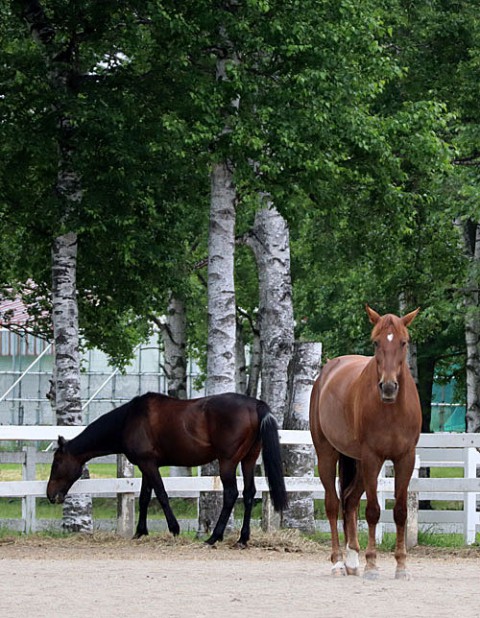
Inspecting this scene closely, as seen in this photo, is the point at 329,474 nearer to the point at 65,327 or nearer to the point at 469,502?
the point at 469,502

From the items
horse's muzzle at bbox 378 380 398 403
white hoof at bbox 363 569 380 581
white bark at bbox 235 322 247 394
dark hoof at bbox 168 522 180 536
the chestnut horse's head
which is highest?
white bark at bbox 235 322 247 394

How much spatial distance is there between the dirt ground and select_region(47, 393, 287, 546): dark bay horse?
0.54 m

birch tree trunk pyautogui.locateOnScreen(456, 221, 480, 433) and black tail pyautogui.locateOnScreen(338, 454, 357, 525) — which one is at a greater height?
birch tree trunk pyautogui.locateOnScreen(456, 221, 480, 433)

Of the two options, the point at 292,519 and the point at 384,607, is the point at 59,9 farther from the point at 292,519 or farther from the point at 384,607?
the point at 384,607

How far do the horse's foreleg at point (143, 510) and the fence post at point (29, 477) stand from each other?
257 cm

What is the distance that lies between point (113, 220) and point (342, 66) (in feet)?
12.0

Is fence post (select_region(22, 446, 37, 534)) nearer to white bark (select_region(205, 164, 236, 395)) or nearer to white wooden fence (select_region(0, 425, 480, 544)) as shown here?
white wooden fence (select_region(0, 425, 480, 544))

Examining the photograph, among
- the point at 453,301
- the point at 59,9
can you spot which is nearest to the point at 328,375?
the point at 59,9

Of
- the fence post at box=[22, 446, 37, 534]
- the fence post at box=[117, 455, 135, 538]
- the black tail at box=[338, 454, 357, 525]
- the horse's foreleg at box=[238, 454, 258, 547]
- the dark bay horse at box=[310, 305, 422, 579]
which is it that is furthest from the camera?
the fence post at box=[22, 446, 37, 534]

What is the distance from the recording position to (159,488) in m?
16.3

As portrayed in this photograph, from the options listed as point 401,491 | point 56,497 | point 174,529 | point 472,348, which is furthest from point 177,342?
point 401,491

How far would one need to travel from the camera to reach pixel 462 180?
2656 centimetres

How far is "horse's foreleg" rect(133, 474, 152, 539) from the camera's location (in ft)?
53.1

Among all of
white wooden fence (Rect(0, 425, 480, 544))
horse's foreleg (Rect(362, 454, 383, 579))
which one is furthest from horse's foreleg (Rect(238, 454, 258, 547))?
horse's foreleg (Rect(362, 454, 383, 579))
